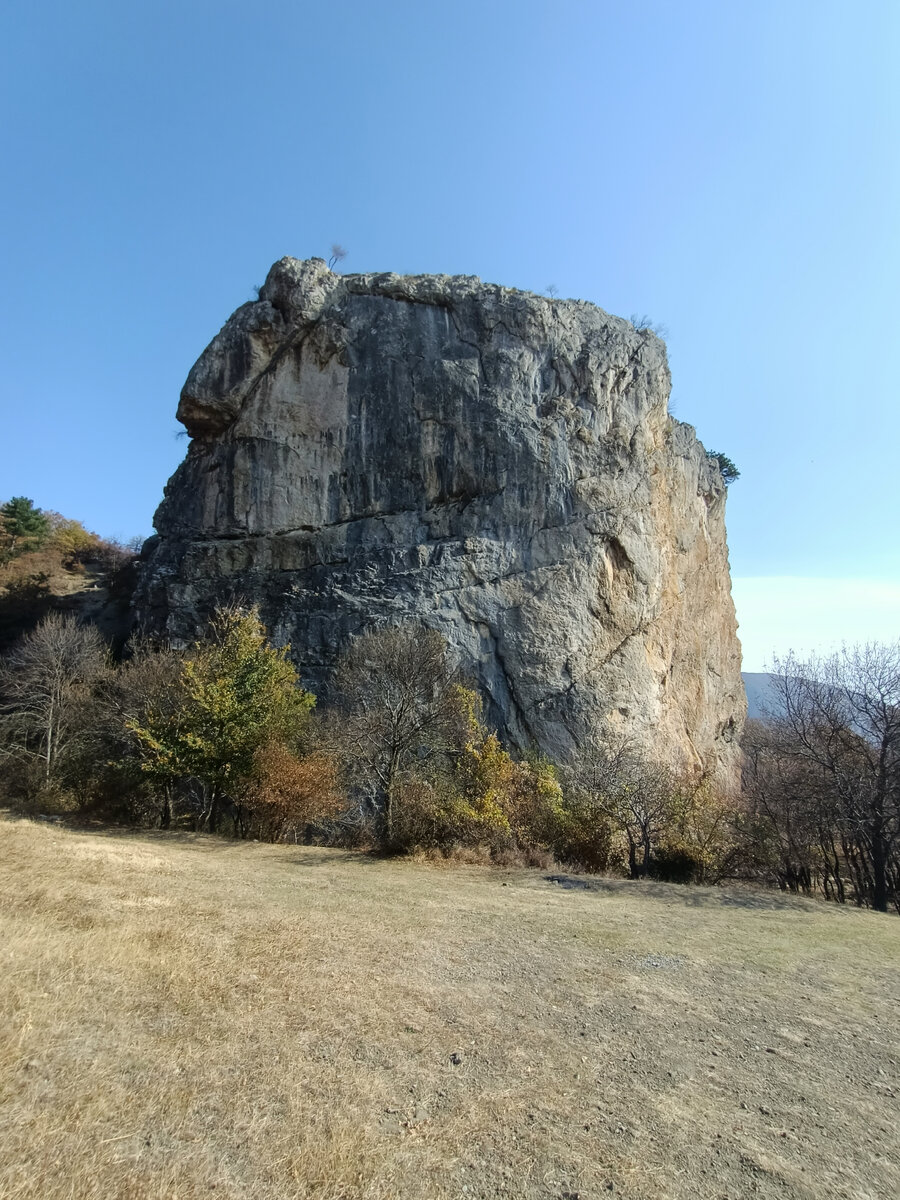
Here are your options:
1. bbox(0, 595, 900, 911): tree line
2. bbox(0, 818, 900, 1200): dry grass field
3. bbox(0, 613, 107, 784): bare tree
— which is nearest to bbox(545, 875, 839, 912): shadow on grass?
bbox(0, 595, 900, 911): tree line

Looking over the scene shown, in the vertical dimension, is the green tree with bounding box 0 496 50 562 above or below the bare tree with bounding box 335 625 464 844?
above

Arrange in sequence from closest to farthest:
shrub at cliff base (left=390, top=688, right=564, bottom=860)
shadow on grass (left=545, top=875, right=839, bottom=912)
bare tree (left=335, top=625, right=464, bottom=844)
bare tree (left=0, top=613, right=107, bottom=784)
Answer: shadow on grass (left=545, top=875, right=839, bottom=912) < shrub at cliff base (left=390, top=688, right=564, bottom=860) < bare tree (left=335, top=625, right=464, bottom=844) < bare tree (left=0, top=613, right=107, bottom=784)

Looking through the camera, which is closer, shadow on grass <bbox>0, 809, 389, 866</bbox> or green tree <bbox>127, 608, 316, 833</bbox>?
shadow on grass <bbox>0, 809, 389, 866</bbox>

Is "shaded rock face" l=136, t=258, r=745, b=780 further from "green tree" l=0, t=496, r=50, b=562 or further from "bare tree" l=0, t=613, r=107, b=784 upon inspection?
"green tree" l=0, t=496, r=50, b=562

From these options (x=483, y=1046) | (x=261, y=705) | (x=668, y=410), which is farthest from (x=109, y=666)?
(x=668, y=410)

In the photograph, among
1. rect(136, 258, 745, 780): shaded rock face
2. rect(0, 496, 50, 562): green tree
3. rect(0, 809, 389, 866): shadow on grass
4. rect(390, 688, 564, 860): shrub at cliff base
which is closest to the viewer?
rect(0, 809, 389, 866): shadow on grass

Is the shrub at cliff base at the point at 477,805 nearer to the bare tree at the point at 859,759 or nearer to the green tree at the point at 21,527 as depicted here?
the bare tree at the point at 859,759

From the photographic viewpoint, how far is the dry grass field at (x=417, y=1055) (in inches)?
133

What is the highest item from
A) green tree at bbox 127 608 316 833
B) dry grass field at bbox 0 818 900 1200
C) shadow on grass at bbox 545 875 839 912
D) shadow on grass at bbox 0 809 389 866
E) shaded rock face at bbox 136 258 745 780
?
shaded rock face at bbox 136 258 745 780

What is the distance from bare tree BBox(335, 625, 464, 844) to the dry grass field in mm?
8084

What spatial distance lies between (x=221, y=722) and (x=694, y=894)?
477 inches

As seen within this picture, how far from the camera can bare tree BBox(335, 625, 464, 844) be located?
1719cm

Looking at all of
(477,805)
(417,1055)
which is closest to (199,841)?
(477,805)

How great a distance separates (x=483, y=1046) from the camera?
4945mm
